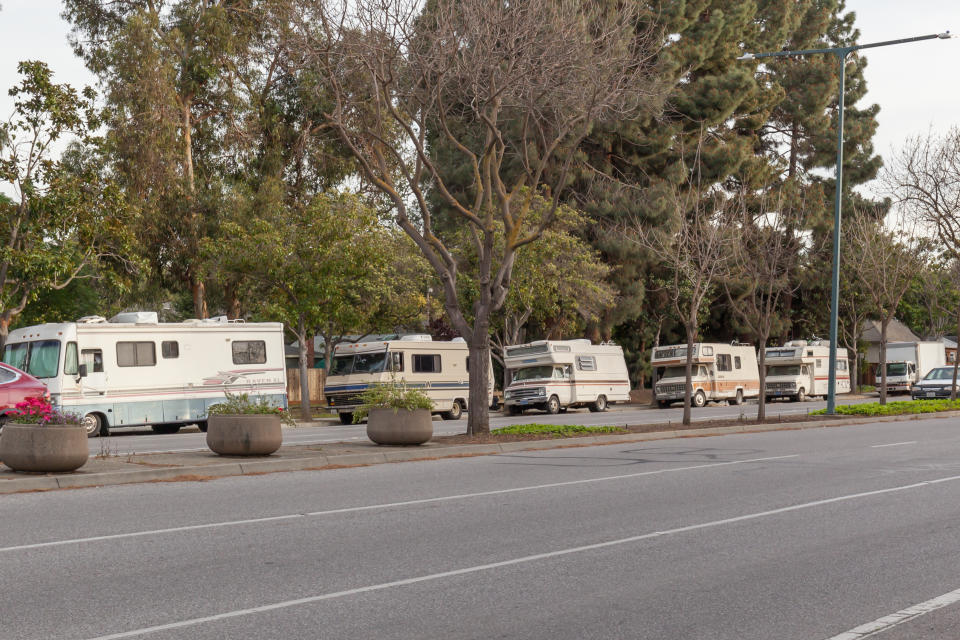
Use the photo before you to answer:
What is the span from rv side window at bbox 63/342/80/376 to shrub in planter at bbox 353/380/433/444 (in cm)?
1100

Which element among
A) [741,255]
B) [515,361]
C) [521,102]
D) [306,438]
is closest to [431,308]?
[515,361]

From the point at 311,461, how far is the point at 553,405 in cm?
2373

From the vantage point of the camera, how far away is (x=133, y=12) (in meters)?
40.0

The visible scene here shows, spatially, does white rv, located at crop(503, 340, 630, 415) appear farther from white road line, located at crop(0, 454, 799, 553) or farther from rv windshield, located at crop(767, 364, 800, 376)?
white road line, located at crop(0, 454, 799, 553)

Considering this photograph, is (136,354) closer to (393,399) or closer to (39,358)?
(39,358)

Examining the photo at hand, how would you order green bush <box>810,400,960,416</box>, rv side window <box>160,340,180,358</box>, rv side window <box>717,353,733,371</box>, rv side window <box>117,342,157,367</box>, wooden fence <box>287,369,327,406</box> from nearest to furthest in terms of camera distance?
rv side window <box>117,342,157,367</box> → rv side window <box>160,340,180,358</box> → green bush <box>810,400,960,416</box> → rv side window <box>717,353,733,371</box> → wooden fence <box>287,369,327,406</box>

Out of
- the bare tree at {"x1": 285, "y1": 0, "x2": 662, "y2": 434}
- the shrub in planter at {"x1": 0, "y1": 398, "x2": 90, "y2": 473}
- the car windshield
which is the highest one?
the bare tree at {"x1": 285, "y1": 0, "x2": 662, "y2": 434}

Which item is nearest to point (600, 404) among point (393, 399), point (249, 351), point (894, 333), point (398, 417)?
point (249, 351)

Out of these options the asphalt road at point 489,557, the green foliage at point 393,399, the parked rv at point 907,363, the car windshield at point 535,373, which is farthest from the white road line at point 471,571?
the parked rv at point 907,363

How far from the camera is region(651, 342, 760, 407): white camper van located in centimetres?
4566

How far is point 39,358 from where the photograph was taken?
87.3 ft

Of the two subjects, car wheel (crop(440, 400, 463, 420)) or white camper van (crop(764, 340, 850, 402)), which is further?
white camper van (crop(764, 340, 850, 402))

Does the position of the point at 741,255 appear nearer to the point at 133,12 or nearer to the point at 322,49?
the point at 322,49

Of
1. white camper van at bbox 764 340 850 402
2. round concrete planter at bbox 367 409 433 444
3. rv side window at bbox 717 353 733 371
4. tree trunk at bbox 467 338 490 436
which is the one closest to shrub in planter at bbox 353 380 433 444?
round concrete planter at bbox 367 409 433 444
